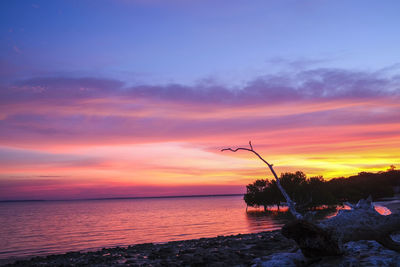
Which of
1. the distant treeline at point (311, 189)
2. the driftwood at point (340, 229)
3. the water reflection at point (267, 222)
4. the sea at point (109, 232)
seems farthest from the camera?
the distant treeline at point (311, 189)

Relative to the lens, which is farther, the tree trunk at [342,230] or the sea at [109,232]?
the sea at [109,232]

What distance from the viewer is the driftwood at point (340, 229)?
923 centimetres

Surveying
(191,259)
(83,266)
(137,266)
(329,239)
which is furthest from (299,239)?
(83,266)

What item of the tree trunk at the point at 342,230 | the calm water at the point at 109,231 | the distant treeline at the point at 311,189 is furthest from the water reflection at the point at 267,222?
the tree trunk at the point at 342,230

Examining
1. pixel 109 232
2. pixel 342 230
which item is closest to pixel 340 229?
Result: pixel 342 230

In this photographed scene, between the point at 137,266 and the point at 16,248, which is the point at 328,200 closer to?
the point at 16,248

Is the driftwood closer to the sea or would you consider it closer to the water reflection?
the sea

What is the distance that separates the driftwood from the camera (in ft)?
30.3

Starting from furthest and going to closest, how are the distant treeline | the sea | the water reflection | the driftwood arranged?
the distant treeline → the water reflection → the sea → the driftwood

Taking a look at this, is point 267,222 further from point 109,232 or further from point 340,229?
point 340,229

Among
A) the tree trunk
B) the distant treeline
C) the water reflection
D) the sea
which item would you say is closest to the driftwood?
the tree trunk

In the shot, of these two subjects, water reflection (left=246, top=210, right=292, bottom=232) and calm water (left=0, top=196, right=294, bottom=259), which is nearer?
calm water (left=0, top=196, right=294, bottom=259)

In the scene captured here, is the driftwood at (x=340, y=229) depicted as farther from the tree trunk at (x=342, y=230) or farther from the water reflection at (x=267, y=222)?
the water reflection at (x=267, y=222)

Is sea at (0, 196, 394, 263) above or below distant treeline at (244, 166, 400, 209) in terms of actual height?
below
